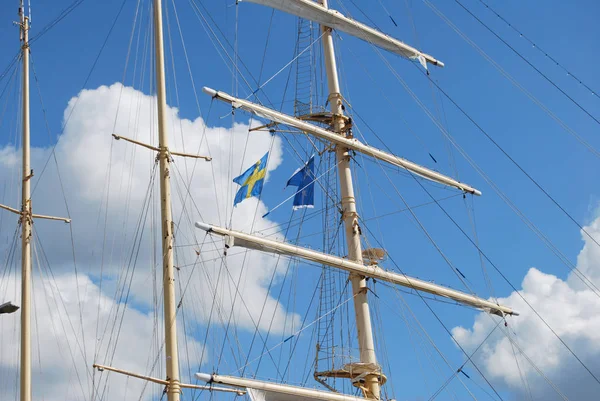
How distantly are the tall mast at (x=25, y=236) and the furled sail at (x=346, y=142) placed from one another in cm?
729

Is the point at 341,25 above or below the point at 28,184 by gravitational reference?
above

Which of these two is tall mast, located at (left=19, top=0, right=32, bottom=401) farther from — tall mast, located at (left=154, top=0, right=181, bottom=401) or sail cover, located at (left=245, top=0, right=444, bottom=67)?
sail cover, located at (left=245, top=0, right=444, bottom=67)

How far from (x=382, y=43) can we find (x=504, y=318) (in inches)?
530

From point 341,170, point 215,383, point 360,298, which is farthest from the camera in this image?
point 341,170

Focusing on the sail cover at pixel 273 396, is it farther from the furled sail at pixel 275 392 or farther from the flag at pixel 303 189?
the flag at pixel 303 189

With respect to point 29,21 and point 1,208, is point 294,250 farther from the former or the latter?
point 29,21

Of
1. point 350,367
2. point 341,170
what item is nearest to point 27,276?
point 350,367

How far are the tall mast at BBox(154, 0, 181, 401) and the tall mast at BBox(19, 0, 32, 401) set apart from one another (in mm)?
4837

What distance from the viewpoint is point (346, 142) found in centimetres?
4022

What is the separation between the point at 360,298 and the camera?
3775cm

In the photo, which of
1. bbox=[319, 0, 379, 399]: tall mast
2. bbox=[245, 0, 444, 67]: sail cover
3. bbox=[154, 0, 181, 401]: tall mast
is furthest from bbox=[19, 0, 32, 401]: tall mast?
bbox=[319, 0, 379, 399]: tall mast

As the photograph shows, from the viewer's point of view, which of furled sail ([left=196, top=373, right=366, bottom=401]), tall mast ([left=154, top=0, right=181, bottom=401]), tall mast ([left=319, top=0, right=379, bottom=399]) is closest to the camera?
tall mast ([left=154, top=0, right=181, bottom=401])

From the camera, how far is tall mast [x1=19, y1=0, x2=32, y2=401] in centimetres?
2917

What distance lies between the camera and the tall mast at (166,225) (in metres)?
26.9
